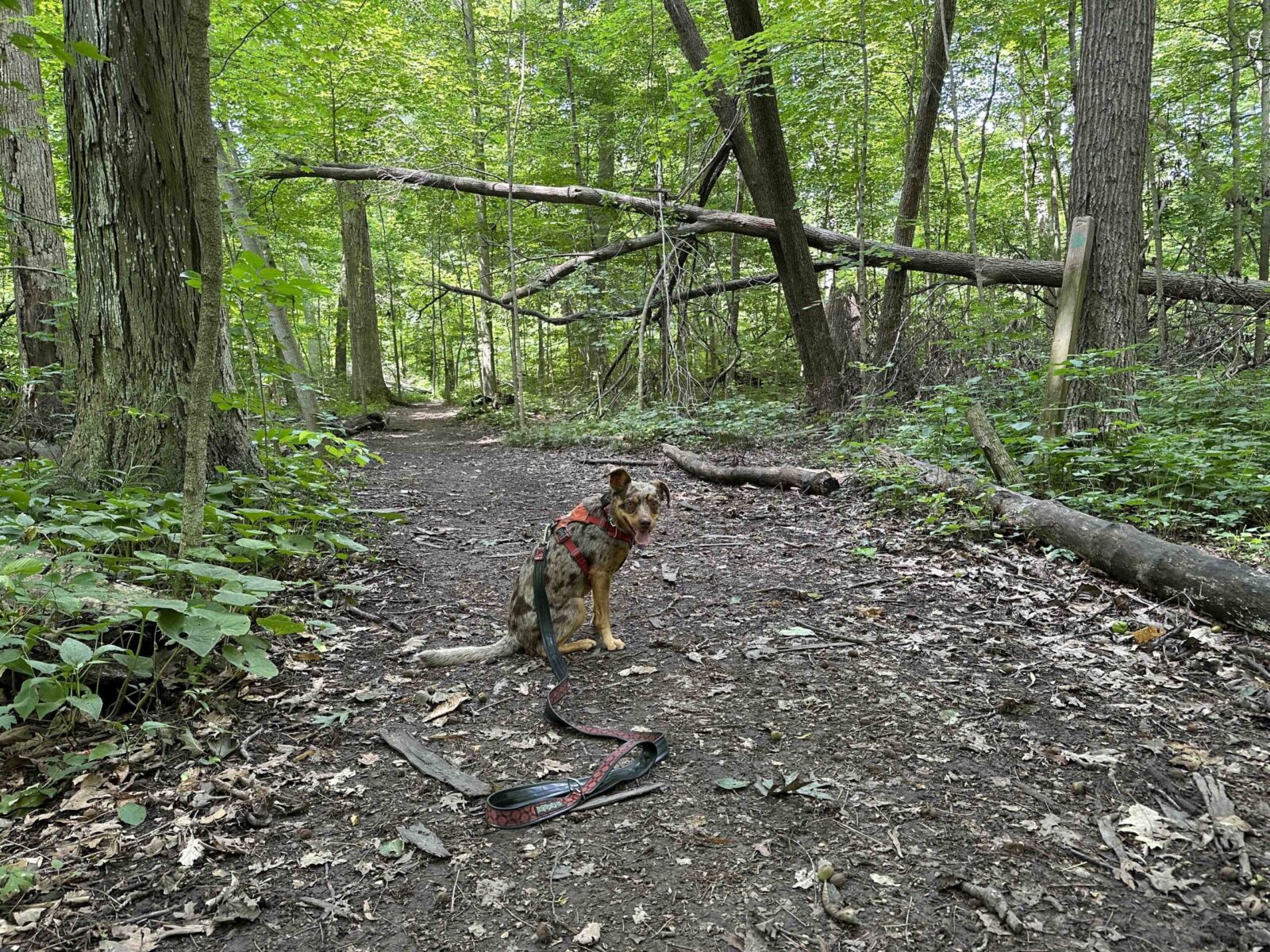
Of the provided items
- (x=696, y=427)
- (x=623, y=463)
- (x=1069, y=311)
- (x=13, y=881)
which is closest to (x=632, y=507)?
(x=13, y=881)

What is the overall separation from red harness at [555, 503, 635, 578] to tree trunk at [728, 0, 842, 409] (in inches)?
316

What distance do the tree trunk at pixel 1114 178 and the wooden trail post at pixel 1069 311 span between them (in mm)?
95

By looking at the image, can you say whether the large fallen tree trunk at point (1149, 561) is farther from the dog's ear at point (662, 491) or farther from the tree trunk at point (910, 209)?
the tree trunk at point (910, 209)

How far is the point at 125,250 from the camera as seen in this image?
4500mm

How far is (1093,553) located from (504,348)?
33.5m

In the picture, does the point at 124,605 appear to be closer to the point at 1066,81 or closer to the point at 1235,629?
the point at 1235,629

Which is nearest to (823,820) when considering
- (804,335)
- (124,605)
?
(124,605)

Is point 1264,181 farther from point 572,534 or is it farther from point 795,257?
point 572,534

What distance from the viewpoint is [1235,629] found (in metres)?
3.50

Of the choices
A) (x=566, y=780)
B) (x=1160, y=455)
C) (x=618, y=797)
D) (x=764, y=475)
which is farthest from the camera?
(x=764, y=475)

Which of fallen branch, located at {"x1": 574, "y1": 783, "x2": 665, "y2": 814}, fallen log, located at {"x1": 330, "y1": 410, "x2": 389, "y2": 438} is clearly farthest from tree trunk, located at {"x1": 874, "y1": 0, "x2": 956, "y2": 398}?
fallen log, located at {"x1": 330, "y1": 410, "x2": 389, "y2": 438}

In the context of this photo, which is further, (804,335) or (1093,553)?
(804,335)

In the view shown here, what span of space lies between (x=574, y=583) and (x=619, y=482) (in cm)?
69

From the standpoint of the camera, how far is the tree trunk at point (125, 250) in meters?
4.45
